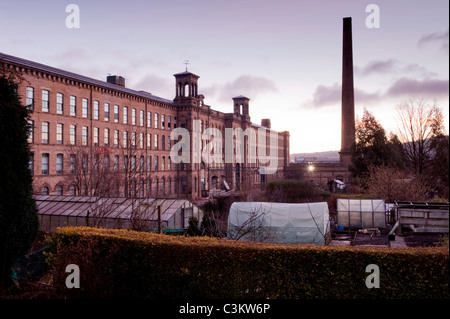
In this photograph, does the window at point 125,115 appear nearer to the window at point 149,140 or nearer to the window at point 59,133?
the window at point 149,140

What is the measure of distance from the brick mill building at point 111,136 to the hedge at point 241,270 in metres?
11.9

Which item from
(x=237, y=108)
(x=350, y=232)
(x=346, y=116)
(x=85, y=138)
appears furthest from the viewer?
(x=237, y=108)

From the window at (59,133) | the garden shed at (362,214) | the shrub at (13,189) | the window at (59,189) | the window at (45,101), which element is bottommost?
the garden shed at (362,214)

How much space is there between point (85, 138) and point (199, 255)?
3653cm

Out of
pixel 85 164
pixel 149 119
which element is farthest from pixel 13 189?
pixel 149 119

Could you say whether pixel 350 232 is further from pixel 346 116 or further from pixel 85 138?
pixel 346 116

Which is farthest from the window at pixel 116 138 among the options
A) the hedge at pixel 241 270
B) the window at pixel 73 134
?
the hedge at pixel 241 270

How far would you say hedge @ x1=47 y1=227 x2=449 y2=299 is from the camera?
907 cm

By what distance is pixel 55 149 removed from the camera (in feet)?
124

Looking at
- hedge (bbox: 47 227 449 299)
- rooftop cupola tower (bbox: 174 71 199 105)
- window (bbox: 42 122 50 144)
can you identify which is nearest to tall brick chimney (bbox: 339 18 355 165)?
rooftop cupola tower (bbox: 174 71 199 105)

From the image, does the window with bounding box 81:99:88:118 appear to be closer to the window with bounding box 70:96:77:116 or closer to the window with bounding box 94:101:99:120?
the window with bounding box 70:96:77:116

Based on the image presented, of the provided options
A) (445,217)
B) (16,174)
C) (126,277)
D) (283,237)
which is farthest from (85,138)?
(445,217)

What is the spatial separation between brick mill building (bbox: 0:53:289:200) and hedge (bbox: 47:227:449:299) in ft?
38.9

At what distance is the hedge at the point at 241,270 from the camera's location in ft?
29.8
